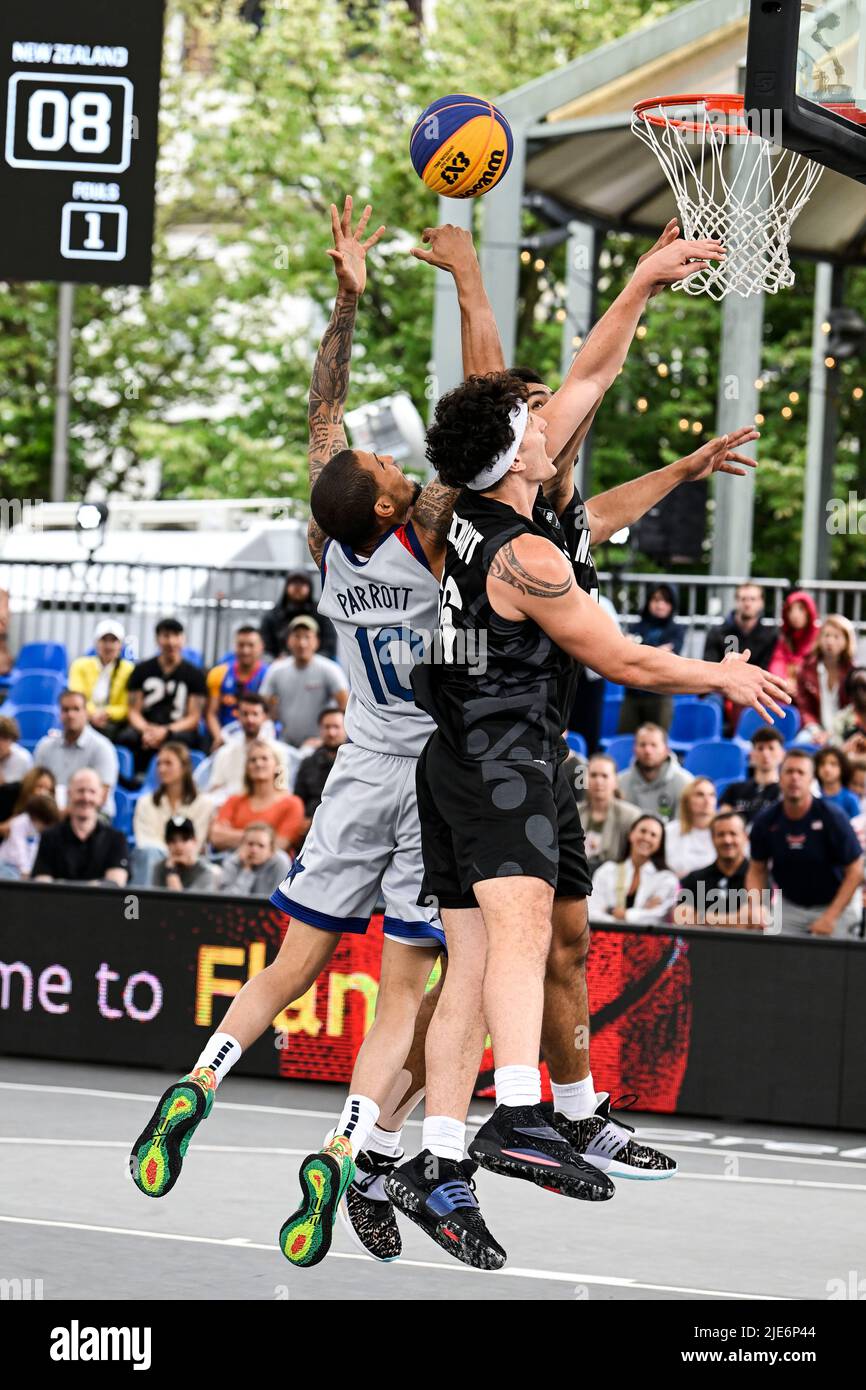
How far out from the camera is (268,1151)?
33.4 ft

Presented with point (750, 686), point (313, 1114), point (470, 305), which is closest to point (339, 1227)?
point (313, 1114)

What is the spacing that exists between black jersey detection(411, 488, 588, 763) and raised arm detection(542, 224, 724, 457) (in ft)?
1.17

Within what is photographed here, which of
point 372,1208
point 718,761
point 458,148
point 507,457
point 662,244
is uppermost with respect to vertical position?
point 458,148

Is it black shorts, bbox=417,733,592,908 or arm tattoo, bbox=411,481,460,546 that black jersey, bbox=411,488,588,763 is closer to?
black shorts, bbox=417,733,592,908

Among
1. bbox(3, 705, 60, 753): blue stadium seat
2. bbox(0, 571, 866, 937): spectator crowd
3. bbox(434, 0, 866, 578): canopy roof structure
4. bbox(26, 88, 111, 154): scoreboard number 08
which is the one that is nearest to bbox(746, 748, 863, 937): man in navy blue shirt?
bbox(0, 571, 866, 937): spectator crowd

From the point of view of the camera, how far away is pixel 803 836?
38.8 feet

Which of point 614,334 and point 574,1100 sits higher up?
point 614,334

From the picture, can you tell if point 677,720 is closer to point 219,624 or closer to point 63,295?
point 219,624

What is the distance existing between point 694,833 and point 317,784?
8.15 feet

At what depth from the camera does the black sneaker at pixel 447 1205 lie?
19.5ft

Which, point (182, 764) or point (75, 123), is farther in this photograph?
point (182, 764)

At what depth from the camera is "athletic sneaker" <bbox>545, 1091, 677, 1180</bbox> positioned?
6465 mm

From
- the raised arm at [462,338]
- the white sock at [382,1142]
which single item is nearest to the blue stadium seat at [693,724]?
the white sock at [382,1142]

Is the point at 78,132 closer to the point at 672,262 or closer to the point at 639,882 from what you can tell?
the point at 672,262
